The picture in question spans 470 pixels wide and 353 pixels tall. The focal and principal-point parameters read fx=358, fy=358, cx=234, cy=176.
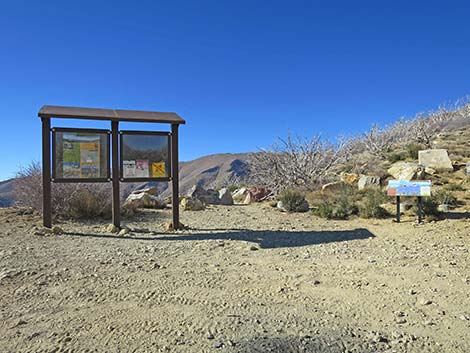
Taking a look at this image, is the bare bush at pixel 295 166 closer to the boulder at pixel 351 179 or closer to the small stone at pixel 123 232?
the boulder at pixel 351 179

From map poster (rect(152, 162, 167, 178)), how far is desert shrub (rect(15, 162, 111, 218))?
2334 millimetres

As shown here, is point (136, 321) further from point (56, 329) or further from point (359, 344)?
point (359, 344)

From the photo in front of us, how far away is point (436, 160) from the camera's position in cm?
1619

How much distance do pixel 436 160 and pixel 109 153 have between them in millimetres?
14441

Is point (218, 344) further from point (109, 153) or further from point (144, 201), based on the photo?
point (144, 201)

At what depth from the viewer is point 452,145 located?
71.2 ft

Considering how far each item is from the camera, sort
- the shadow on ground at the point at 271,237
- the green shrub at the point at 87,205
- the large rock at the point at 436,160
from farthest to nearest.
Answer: the large rock at the point at 436,160 → the green shrub at the point at 87,205 → the shadow on ground at the point at 271,237

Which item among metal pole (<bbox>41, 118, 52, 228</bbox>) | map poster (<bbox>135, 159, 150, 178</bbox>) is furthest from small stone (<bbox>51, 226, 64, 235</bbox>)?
map poster (<bbox>135, 159, 150, 178</bbox>)

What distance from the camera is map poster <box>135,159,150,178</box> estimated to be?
27.1 ft

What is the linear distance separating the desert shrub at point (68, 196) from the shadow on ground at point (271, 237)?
6.86 ft

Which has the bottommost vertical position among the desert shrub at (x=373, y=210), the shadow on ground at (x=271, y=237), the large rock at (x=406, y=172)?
the shadow on ground at (x=271, y=237)

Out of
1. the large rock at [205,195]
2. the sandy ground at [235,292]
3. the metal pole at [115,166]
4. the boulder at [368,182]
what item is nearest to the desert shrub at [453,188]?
the boulder at [368,182]

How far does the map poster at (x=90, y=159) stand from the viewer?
788 centimetres

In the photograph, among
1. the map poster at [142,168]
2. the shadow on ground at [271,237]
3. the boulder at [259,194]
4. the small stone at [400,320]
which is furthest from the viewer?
the boulder at [259,194]
